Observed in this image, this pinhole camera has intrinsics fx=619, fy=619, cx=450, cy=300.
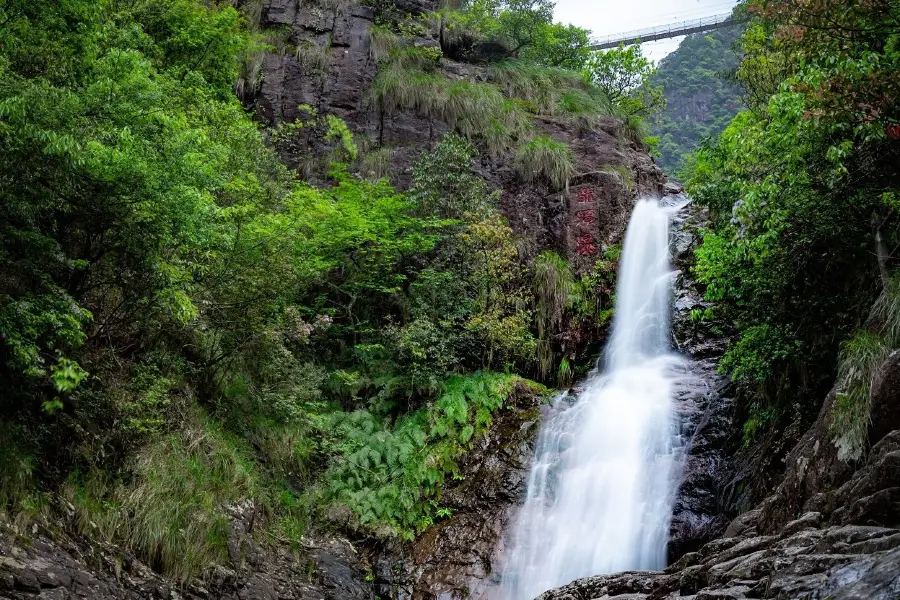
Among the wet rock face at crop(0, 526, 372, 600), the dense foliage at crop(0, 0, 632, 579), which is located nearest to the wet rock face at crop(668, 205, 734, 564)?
the dense foliage at crop(0, 0, 632, 579)

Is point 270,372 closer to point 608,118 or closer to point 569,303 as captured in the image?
point 569,303

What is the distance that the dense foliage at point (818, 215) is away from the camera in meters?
6.46

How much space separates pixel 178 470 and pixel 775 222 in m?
8.25

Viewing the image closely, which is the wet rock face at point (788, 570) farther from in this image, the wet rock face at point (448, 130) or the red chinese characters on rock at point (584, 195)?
the red chinese characters on rock at point (584, 195)

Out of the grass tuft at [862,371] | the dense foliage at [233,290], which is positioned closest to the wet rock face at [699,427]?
the dense foliage at [233,290]

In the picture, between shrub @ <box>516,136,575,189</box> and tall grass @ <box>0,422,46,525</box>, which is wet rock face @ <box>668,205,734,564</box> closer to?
shrub @ <box>516,136,575,189</box>

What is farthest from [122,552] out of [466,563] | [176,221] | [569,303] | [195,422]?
[569,303]

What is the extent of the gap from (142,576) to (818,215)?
9053 mm

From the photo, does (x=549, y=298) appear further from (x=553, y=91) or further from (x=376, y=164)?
(x=553, y=91)

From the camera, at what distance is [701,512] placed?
393 inches

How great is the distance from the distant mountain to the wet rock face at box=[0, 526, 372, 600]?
4246cm

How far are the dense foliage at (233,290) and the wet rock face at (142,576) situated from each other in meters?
0.30

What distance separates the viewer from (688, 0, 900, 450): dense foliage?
21.2 ft

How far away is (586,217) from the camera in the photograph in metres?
17.3
